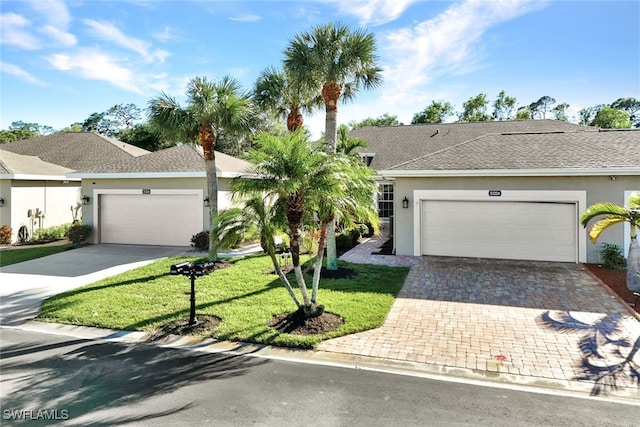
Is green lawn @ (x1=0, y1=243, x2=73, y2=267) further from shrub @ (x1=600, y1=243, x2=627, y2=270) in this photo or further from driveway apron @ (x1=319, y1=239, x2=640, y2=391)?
shrub @ (x1=600, y1=243, x2=627, y2=270)

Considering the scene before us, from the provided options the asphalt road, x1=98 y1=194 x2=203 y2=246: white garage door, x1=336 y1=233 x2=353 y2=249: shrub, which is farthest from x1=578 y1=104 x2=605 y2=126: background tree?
the asphalt road

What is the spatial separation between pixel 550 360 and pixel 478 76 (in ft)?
55.0

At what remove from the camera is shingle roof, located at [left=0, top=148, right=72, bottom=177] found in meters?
17.9

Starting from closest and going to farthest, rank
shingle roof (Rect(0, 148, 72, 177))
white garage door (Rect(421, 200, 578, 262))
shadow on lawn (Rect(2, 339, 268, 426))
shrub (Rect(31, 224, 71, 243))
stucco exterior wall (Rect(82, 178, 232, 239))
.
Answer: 1. shadow on lawn (Rect(2, 339, 268, 426))
2. white garage door (Rect(421, 200, 578, 262))
3. stucco exterior wall (Rect(82, 178, 232, 239))
4. shingle roof (Rect(0, 148, 72, 177))
5. shrub (Rect(31, 224, 71, 243))

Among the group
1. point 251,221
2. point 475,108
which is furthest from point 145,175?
point 475,108

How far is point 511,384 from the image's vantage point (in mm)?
5469

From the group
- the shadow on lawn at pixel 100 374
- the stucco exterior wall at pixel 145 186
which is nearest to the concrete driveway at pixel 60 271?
the stucco exterior wall at pixel 145 186

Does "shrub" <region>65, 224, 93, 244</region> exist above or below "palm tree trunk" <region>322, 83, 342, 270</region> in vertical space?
below

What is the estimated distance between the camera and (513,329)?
Answer: 7410 mm

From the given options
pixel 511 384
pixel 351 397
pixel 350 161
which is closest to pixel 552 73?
pixel 350 161

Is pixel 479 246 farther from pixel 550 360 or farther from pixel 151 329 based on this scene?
pixel 151 329

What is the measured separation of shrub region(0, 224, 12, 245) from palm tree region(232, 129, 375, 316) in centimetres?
1588

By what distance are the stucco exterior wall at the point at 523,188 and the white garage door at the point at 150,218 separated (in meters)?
8.14

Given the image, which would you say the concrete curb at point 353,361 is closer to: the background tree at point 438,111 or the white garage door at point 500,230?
the white garage door at point 500,230
